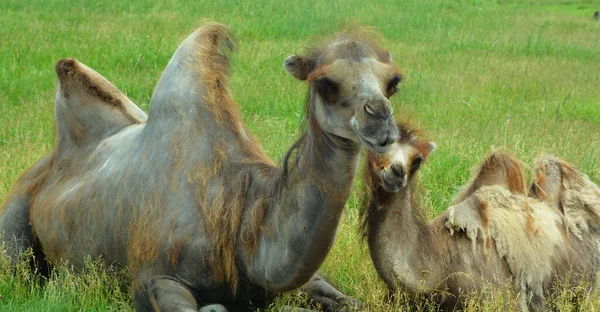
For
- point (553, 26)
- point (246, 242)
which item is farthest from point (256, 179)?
point (553, 26)

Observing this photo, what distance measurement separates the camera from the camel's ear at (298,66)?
474cm

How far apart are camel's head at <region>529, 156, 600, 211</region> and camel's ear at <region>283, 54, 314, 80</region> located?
238 centimetres

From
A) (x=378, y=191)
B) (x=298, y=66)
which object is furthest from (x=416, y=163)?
(x=298, y=66)

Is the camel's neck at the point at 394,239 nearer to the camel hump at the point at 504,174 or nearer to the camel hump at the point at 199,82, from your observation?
the camel hump at the point at 504,174

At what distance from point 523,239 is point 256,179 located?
1.67 m

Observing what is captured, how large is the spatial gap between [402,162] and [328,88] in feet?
2.15

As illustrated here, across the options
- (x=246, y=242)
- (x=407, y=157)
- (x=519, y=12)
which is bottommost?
(x=519, y=12)

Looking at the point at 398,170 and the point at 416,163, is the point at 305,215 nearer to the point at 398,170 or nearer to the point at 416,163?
the point at 398,170

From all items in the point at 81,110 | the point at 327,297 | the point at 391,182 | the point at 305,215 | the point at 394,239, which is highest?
the point at 391,182

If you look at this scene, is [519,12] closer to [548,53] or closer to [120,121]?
[548,53]

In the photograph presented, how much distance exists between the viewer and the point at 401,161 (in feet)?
15.8

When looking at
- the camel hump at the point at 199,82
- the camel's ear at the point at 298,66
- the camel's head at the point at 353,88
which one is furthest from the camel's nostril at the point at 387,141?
the camel hump at the point at 199,82

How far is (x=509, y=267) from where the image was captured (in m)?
5.68

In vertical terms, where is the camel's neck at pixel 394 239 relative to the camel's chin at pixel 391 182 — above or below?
below
